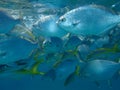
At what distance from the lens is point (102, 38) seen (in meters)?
11.1

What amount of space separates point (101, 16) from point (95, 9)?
0.19 metres

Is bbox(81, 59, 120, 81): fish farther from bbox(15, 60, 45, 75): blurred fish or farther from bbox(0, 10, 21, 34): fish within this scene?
bbox(0, 10, 21, 34): fish

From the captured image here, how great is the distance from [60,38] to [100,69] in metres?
1.95

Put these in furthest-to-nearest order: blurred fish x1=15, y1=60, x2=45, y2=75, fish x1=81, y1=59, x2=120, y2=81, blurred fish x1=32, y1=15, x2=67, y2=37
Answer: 1. fish x1=81, y1=59, x2=120, y2=81
2. blurred fish x1=15, y1=60, x2=45, y2=75
3. blurred fish x1=32, y1=15, x2=67, y2=37

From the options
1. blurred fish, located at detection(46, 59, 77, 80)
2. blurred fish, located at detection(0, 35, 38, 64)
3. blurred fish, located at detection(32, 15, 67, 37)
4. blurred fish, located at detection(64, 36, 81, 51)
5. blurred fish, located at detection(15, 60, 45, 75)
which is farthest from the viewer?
blurred fish, located at detection(64, 36, 81, 51)

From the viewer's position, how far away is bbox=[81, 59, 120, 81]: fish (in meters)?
8.27

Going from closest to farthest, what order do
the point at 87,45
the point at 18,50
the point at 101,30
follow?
the point at 101,30
the point at 18,50
the point at 87,45

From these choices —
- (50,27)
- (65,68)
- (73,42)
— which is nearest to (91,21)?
(50,27)

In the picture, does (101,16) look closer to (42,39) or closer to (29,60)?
(29,60)

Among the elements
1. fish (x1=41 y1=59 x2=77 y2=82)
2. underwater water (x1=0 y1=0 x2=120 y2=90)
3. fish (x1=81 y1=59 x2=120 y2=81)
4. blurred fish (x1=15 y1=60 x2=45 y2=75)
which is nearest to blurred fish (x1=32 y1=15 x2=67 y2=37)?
underwater water (x1=0 y1=0 x2=120 y2=90)

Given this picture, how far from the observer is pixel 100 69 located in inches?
328

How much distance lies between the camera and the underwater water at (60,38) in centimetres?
493

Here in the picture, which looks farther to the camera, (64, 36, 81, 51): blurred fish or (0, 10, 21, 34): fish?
(64, 36, 81, 51): blurred fish

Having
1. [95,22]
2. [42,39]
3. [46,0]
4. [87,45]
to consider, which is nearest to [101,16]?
[95,22]
